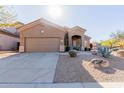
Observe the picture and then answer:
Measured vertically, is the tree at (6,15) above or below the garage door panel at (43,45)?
above

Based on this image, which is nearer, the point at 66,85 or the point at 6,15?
the point at 66,85

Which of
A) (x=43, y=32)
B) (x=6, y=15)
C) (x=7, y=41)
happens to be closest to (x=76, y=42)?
(x=43, y=32)

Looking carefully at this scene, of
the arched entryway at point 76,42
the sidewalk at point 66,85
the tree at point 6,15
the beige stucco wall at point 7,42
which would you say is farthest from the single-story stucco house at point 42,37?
the sidewalk at point 66,85

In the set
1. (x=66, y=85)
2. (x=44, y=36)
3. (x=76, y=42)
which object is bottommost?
(x=66, y=85)

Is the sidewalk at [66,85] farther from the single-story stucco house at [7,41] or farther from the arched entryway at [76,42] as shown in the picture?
the single-story stucco house at [7,41]

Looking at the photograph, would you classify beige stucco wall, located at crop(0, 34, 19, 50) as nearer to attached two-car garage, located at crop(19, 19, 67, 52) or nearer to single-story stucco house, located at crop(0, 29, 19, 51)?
single-story stucco house, located at crop(0, 29, 19, 51)

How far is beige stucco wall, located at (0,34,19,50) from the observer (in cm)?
3170

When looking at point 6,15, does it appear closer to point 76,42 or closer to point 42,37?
point 42,37

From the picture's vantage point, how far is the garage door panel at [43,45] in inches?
1041

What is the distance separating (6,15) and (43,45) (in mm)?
5972

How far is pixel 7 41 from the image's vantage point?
3306 cm

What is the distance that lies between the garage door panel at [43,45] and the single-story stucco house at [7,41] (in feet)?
22.7

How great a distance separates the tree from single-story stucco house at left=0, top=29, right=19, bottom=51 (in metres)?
4.67

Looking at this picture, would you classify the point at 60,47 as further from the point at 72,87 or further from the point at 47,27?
the point at 72,87
